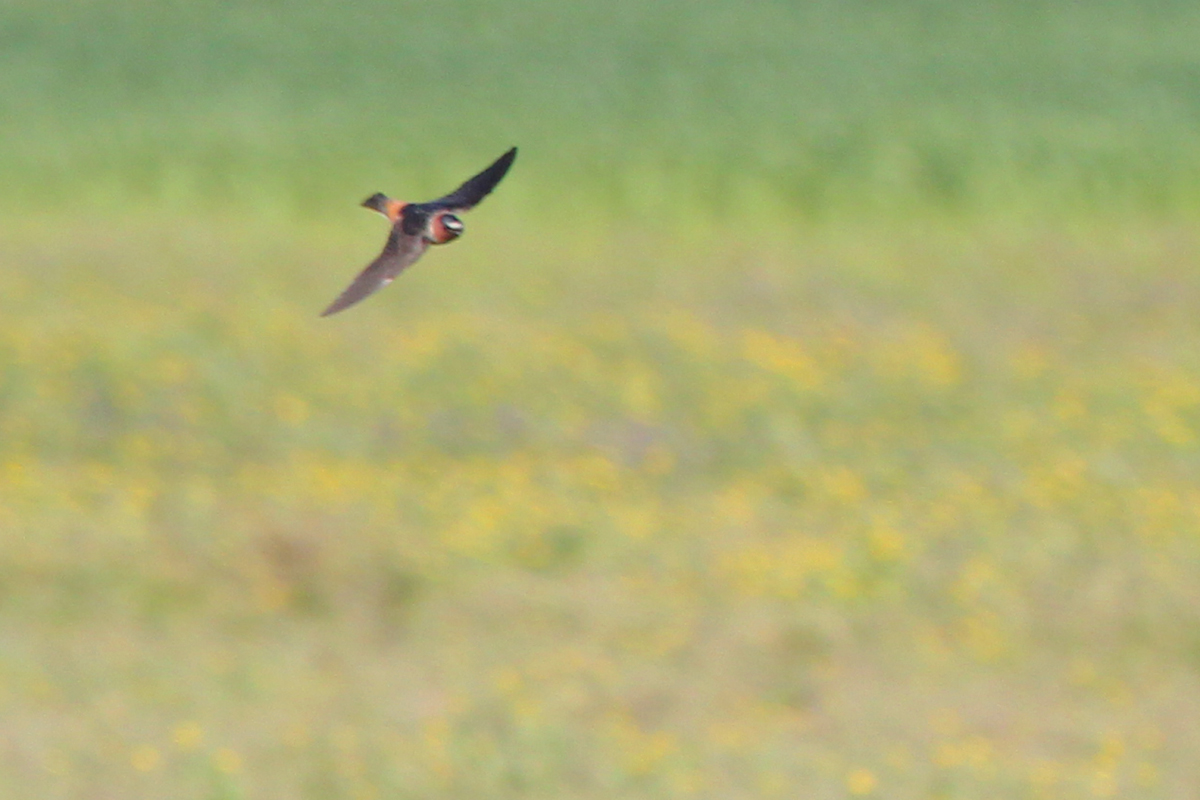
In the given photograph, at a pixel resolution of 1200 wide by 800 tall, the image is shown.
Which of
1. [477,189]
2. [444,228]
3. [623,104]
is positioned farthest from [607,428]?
[444,228]

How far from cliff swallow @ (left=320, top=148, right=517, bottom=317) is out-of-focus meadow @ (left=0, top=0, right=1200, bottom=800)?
153 inches

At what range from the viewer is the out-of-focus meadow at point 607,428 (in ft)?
21.7

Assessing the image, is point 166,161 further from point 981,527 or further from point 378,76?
point 981,527

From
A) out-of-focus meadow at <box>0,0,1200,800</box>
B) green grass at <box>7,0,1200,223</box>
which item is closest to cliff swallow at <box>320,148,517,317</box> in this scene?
out-of-focus meadow at <box>0,0,1200,800</box>

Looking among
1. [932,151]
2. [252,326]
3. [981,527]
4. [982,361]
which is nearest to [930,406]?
[982,361]

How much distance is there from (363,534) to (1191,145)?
9831mm

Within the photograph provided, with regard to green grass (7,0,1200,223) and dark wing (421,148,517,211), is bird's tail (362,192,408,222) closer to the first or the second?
dark wing (421,148,517,211)

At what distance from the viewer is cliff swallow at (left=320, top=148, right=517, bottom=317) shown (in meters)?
2.04

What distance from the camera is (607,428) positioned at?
972 centimetres

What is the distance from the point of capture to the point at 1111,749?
21.2 ft

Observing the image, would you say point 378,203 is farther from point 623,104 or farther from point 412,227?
point 623,104

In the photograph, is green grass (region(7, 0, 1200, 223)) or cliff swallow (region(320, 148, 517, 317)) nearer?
cliff swallow (region(320, 148, 517, 317))

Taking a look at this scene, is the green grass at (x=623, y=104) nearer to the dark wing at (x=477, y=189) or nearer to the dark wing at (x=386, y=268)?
the dark wing at (x=477, y=189)

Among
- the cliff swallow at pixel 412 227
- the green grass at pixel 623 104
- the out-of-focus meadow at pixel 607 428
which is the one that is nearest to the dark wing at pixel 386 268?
the cliff swallow at pixel 412 227
